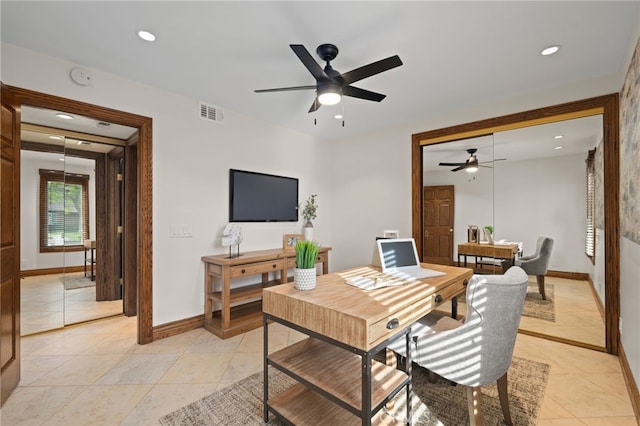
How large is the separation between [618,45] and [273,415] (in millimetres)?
3642

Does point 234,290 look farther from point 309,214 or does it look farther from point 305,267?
point 305,267

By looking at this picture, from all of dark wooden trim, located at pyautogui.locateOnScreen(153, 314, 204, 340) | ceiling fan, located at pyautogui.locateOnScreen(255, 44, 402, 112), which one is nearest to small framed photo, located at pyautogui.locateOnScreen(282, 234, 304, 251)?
dark wooden trim, located at pyautogui.locateOnScreen(153, 314, 204, 340)

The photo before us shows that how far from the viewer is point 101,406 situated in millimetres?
1868

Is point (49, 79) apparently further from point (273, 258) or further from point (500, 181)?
point (500, 181)

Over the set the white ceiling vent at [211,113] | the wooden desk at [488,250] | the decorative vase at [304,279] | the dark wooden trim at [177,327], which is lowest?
the dark wooden trim at [177,327]

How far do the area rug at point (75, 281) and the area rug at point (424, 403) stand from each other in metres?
3.04

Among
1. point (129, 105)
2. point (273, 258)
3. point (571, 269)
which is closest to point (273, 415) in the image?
point (273, 258)

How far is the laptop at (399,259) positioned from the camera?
2.20 metres

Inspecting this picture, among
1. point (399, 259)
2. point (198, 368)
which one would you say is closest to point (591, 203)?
point (399, 259)

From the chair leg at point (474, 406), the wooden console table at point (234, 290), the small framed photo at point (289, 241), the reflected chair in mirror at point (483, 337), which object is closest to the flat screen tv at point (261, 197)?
the small framed photo at point (289, 241)

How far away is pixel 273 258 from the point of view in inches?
133

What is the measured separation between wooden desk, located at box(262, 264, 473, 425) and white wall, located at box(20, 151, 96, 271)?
3.51m

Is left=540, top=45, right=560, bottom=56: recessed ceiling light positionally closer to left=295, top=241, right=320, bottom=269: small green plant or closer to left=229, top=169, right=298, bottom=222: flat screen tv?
left=295, top=241, right=320, bottom=269: small green plant

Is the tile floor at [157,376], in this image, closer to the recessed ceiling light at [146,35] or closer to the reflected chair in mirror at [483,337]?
the reflected chair in mirror at [483,337]
